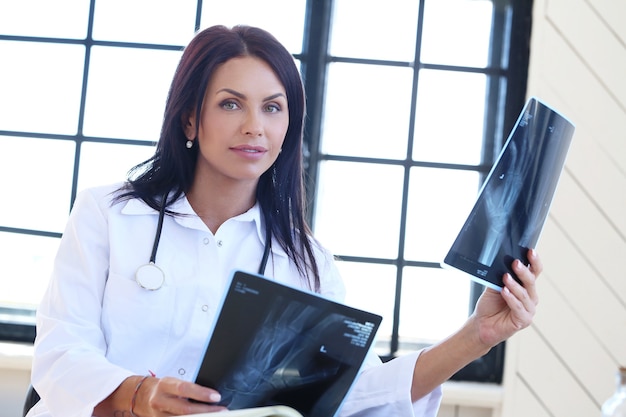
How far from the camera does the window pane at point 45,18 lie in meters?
2.69

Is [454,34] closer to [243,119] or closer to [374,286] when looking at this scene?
[374,286]

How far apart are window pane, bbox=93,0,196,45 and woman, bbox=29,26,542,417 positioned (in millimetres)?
1017

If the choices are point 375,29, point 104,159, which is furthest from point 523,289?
point 104,159

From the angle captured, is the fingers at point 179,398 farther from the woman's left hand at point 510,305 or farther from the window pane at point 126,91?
the window pane at point 126,91

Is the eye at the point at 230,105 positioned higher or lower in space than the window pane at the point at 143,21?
lower

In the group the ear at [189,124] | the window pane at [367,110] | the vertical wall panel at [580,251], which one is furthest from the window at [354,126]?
the ear at [189,124]

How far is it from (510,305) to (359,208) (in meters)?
1.26

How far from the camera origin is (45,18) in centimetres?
271

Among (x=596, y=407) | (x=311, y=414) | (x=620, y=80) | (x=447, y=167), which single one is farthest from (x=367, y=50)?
(x=311, y=414)

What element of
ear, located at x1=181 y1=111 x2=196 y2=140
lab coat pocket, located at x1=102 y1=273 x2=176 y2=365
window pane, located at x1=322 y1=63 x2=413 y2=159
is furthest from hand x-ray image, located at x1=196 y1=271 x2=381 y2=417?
window pane, located at x1=322 y1=63 x2=413 y2=159

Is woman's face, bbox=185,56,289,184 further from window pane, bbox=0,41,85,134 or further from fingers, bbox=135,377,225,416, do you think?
window pane, bbox=0,41,85,134

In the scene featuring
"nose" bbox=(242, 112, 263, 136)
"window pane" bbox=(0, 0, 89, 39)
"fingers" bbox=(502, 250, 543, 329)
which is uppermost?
"window pane" bbox=(0, 0, 89, 39)

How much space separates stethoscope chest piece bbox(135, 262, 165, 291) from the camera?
1.52 meters

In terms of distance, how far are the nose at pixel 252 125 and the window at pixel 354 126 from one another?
0.91 meters
